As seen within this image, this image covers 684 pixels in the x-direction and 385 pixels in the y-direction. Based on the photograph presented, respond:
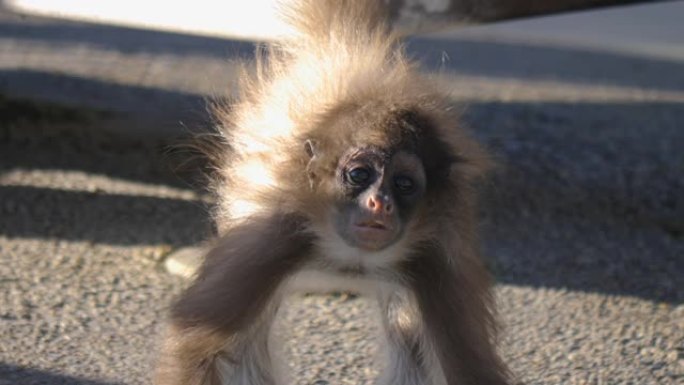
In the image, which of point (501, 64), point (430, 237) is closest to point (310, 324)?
point (430, 237)

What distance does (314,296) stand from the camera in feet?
19.3

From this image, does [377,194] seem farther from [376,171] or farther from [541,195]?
[541,195]

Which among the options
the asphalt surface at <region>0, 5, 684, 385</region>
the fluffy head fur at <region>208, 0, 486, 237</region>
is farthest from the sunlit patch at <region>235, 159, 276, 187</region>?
the asphalt surface at <region>0, 5, 684, 385</region>

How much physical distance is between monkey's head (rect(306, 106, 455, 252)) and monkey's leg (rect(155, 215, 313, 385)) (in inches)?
6.7

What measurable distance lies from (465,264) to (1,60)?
5809mm

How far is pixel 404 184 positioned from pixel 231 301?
0.62 meters

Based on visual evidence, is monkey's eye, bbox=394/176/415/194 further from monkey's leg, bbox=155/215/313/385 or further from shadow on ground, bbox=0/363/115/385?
shadow on ground, bbox=0/363/115/385

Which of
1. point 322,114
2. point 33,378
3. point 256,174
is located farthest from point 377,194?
point 33,378

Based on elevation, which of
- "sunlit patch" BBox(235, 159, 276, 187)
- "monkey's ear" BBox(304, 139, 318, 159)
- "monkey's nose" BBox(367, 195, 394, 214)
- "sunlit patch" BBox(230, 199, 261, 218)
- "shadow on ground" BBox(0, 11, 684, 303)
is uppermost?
"shadow on ground" BBox(0, 11, 684, 303)

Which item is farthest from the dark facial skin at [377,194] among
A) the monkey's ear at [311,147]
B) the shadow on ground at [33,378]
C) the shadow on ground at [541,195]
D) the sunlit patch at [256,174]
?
the shadow on ground at [541,195]

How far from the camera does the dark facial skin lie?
3961mm

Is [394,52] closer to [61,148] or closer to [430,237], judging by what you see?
[430,237]

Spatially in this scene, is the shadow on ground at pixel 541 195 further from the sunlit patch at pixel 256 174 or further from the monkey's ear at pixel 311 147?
the monkey's ear at pixel 311 147

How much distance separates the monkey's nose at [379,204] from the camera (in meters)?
3.93
